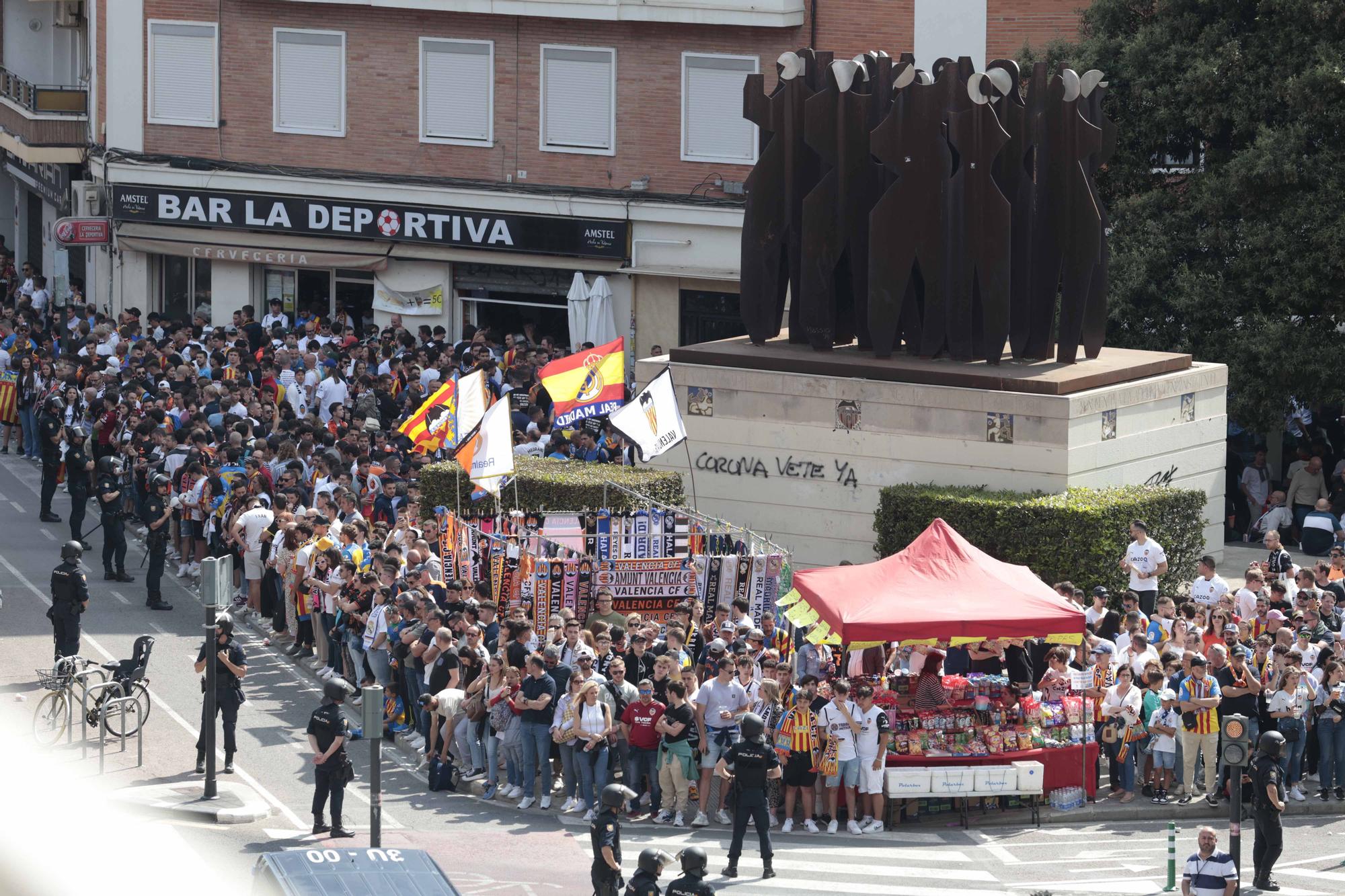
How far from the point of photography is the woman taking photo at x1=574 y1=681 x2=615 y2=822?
17.3m

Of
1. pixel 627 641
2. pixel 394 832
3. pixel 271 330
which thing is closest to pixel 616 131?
pixel 271 330

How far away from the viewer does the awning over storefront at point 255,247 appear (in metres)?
39.1

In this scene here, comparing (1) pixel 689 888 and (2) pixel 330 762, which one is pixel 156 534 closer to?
(2) pixel 330 762

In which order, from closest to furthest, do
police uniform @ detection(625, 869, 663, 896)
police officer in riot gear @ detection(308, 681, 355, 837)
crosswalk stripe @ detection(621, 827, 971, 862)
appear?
1. police uniform @ detection(625, 869, 663, 896)
2. police officer in riot gear @ detection(308, 681, 355, 837)
3. crosswalk stripe @ detection(621, 827, 971, 862)

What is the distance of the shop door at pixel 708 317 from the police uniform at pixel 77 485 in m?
13.3

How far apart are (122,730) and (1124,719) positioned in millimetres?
9141

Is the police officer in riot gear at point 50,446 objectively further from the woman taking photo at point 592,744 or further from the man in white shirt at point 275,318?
the woman taking photo at point 592,744

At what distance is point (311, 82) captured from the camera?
39.3 m

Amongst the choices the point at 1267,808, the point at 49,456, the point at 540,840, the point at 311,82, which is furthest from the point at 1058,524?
the point at 311,82

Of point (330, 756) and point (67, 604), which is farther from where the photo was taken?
point (67, 604)

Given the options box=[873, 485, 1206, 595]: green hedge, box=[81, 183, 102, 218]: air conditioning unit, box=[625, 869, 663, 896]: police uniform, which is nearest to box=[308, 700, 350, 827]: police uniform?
box=[625, 869, 663, 896]: police uniform

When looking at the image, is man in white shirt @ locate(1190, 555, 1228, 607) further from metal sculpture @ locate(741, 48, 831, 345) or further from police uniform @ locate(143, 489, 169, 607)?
police uniform @ locate(143, 489, 169, 607)

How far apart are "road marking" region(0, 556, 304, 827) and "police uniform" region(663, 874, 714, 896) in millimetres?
5547

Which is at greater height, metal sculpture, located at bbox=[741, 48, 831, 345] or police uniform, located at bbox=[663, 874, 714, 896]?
metal sculpture, located at bbox=[741, 48, 831, 345]
